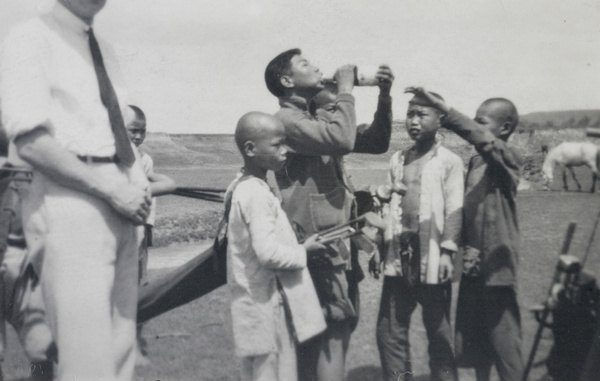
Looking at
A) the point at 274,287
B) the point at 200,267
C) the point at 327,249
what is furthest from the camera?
the point at 200,267

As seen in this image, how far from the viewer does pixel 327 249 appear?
10.5ft

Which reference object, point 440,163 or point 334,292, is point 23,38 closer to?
point 334,292

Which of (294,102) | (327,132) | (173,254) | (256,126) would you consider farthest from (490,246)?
(173,254)

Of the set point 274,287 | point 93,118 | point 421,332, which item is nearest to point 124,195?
point 93,118

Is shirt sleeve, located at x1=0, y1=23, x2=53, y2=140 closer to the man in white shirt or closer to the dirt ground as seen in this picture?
the man in white shirt

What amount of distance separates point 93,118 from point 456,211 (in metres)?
2.12

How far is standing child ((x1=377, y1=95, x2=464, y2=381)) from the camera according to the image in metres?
3.59

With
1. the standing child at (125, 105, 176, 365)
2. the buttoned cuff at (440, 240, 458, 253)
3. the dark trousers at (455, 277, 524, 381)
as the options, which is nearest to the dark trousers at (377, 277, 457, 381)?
the dark trousers at (455, 277, 524, 381)

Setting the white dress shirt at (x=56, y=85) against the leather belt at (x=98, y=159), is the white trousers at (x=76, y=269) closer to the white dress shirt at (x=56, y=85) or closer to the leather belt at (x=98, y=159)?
the leather belt at (x=98, y=159)

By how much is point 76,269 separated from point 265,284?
99 cm

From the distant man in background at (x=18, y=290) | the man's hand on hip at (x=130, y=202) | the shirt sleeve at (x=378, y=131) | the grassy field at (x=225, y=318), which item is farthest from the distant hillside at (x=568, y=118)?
the distant man in background at (x=18, y=290)

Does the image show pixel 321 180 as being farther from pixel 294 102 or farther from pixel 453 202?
pixel 453 202

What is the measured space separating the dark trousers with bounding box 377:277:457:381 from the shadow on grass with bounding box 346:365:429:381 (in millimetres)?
312

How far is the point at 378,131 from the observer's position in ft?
12.0
